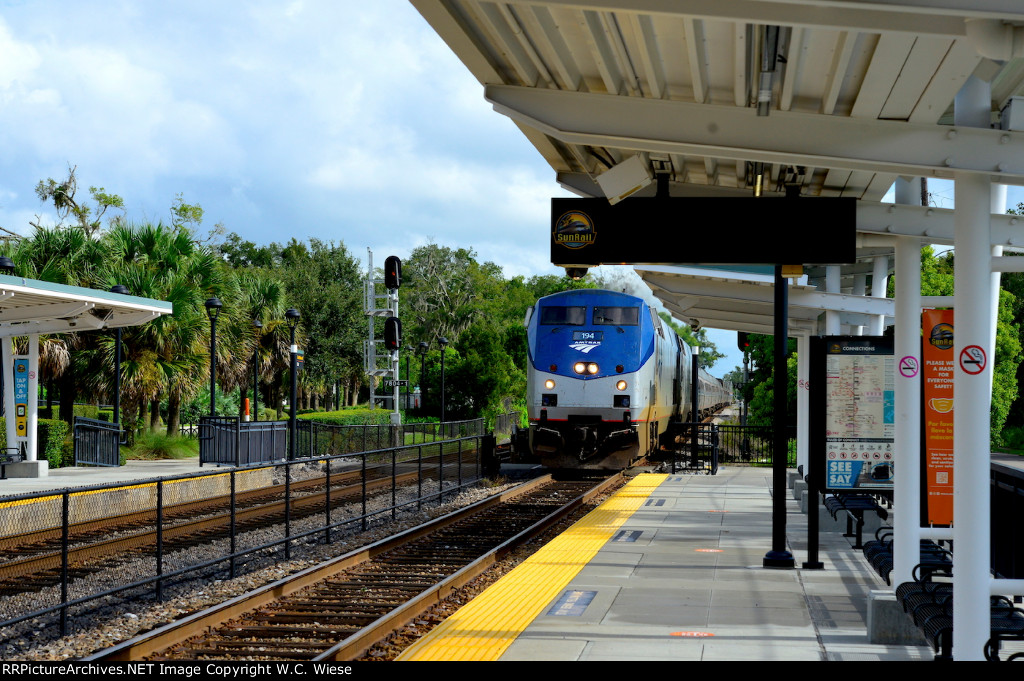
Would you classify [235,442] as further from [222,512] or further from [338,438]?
[222,512]

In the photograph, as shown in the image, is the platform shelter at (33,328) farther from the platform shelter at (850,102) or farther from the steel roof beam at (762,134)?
the steel roof beam at (762,134)

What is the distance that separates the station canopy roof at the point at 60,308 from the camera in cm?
1998

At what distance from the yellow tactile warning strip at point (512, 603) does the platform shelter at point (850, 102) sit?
3170mm

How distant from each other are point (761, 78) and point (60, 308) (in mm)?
19314

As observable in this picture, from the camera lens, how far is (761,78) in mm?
6328

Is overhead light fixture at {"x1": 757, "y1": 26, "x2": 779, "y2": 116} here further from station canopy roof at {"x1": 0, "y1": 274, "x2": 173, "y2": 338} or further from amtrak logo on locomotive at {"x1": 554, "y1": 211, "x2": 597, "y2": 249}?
station canopy roof at {"x1": 0, "y1": 274, "x2": 173, "y2": 338}

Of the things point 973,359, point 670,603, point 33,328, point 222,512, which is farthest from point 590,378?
point 973,359

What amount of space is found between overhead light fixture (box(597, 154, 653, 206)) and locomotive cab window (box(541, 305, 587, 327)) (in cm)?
1421

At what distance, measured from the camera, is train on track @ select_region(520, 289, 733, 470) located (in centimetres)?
2273

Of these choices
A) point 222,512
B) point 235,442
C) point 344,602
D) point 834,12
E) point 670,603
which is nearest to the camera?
point 834,12

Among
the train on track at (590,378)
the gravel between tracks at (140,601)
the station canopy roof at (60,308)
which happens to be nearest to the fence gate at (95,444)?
the station canopy roof at (60,308)

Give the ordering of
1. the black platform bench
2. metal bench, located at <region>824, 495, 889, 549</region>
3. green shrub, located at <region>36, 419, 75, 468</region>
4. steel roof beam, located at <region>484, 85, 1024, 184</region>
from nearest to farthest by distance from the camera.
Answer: steel roof beam, located at <region>484, 85, 1024, 184</region> < the black platform bench < metal bench, located at <region>824, 495, 889, 549</region> < green shrub, located at <region>36, 419, 75, 468</region>

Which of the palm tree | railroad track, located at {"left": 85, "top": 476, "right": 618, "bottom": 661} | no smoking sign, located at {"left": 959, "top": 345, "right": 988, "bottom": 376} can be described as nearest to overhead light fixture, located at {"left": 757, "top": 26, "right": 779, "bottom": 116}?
no smoking sign, located at {"left": 959, "top": 345, "right": 988, "bottom": 376}
